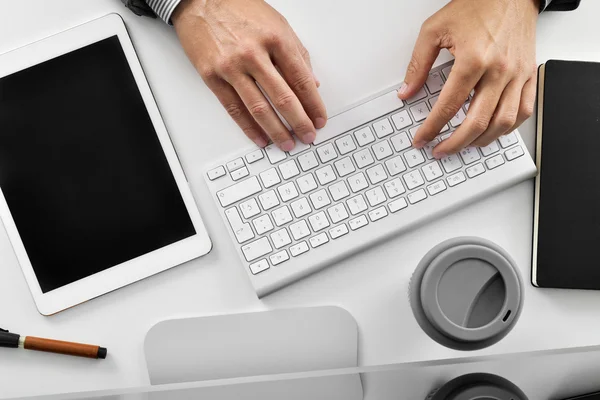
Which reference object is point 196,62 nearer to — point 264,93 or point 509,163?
point 264,93

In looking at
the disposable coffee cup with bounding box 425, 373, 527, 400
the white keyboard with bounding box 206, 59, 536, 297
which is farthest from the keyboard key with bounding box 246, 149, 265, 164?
the disposable coffee cup with bounding box 425, 373, 527, 400

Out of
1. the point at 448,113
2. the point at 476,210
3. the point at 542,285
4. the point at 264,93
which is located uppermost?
the point at 264,93

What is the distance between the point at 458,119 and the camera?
707 millimetres

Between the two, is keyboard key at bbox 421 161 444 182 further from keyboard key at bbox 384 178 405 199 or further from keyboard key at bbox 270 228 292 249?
keyboard key at bbox 270 228 292 249

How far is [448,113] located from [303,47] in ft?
0.61

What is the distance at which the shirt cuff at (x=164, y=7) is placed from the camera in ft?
2.29

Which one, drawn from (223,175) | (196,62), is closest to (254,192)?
(223,175)

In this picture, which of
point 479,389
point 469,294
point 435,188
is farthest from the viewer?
point 435,188

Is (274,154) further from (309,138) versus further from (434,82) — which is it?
(434,82)

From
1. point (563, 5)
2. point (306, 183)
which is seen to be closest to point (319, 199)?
point (306, 183)

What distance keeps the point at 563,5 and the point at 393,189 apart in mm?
313

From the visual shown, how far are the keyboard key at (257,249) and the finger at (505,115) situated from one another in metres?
0.26

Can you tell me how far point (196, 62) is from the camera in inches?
27.7

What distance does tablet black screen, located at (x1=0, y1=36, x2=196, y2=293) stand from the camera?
27.2 inches
